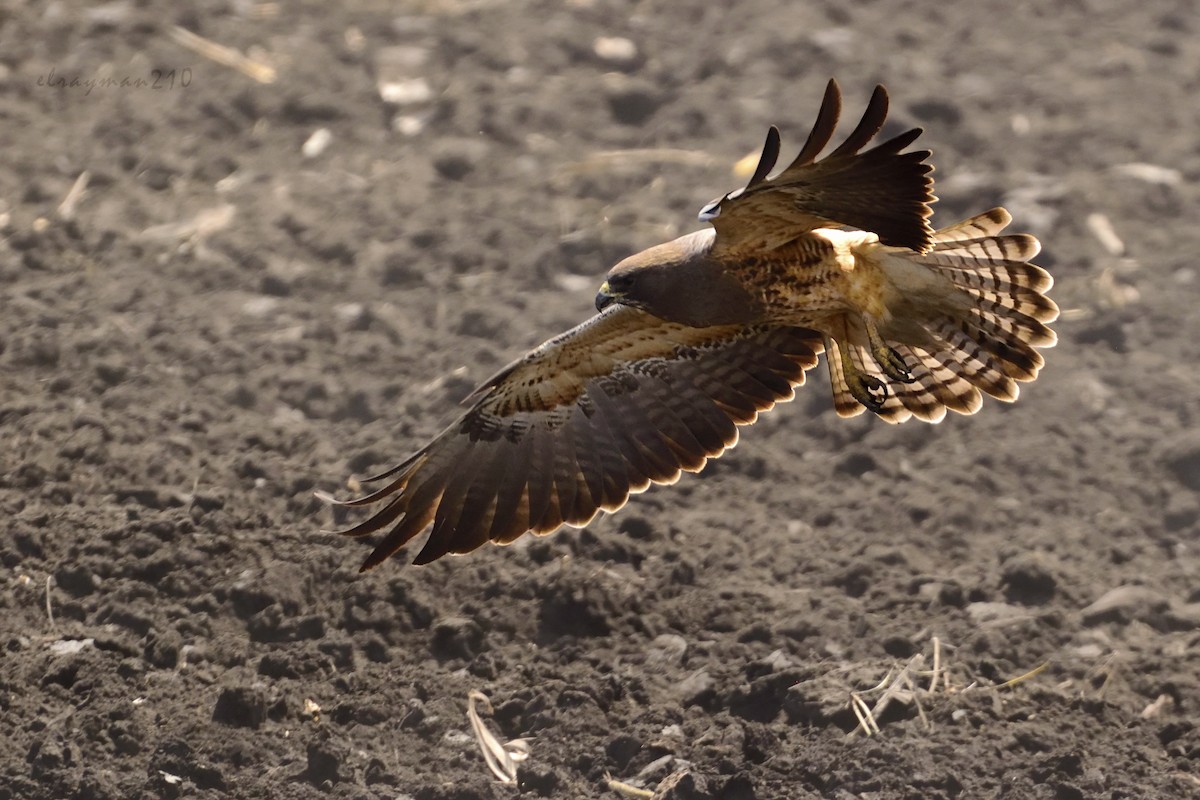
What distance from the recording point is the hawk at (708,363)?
588 cm

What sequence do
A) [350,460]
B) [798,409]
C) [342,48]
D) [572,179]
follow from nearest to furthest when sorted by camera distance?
[350,460]
[798,409]
[572,179]
[342,48]

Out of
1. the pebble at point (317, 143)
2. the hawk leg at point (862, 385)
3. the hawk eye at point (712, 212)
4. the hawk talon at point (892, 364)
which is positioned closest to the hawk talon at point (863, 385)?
the hawk leg at point (862, 385)

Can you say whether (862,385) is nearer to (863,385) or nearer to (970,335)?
(863,385)

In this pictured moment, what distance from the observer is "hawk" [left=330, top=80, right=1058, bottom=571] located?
588cm

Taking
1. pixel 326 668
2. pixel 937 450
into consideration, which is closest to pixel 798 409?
pixel 937 450

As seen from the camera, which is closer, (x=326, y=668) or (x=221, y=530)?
(x=326, y=668)

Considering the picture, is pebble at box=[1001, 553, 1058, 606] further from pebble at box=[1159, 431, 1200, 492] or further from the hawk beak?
the hawk beak

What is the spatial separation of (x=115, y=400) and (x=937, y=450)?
12.0ft

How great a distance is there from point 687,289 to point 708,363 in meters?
0.62

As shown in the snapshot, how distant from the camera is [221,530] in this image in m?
6.47

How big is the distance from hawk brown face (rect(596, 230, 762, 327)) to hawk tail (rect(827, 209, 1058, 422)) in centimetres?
62

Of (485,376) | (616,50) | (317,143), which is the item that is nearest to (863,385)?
(485,376)

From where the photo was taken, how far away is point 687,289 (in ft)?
19.1

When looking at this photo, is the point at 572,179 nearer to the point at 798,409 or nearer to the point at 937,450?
the point at 798,409
